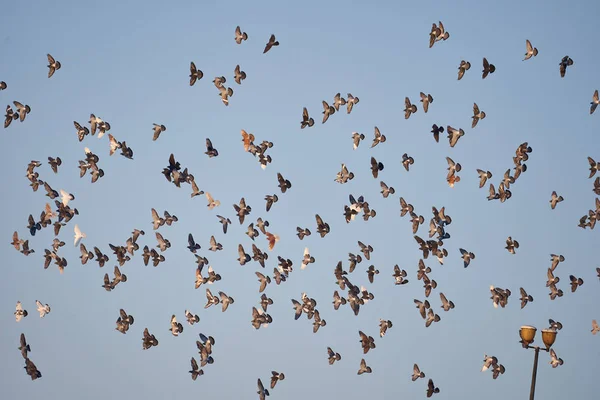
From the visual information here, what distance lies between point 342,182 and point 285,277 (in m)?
4.41

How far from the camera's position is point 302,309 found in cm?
4512

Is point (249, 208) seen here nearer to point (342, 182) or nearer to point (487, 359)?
point (342, 182)

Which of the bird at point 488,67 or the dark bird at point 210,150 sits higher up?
the bird at point 488,67

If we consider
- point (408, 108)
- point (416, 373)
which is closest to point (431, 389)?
point (416, 373)

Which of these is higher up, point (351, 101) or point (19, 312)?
point (351, 101)

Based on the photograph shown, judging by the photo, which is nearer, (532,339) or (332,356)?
(532,339)

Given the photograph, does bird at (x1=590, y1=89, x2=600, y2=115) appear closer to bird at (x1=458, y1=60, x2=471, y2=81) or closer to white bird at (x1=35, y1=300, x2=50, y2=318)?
bird at (x1=458, y1=60, x2=471, y2=81)

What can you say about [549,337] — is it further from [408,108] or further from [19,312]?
Result: [19,312]

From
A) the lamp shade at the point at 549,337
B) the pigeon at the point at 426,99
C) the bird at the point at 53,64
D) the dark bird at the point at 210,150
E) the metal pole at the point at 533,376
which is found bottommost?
the metal pole at the point at 533,376

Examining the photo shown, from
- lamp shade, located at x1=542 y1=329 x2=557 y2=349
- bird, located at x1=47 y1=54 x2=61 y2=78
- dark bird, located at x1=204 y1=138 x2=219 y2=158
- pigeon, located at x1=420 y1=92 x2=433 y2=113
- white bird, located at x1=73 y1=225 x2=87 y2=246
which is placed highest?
pigeon, located at x1=420 y1=92 x2=433 y2=113

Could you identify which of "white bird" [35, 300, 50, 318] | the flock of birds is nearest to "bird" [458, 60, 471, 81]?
the flock of birds

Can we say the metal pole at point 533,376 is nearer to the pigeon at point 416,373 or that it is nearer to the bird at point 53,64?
the pigeon at point 416,373

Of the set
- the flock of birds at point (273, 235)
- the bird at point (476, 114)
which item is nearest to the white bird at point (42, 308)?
the flock of birds at point (273, 235)

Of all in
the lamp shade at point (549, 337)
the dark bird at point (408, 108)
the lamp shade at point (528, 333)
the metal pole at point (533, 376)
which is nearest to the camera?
the lamp shade at point (549, 337)
